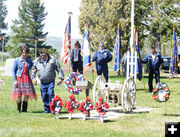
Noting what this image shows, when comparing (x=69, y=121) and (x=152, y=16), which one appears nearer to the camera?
(x=69, y=121)

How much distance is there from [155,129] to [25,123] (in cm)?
275

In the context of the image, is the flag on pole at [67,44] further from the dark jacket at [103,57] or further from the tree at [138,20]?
the tree at [138,20]

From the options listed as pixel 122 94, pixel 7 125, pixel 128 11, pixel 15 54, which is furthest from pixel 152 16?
pixel 15 54

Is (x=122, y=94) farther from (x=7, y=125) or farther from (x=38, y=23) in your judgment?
(x=38, y=23)

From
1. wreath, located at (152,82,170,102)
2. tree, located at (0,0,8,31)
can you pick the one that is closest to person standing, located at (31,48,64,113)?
wreath, located at (152,82,170,102)

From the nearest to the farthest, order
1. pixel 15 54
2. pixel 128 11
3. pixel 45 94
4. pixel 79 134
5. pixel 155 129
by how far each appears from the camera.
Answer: pixel 79 134, pixel 155 129, pixel 45 94, pixel 128 11, pixel 15 54

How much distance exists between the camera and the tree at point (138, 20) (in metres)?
29.4

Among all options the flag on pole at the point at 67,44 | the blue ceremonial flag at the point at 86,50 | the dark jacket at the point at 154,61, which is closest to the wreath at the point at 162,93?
the blue ceremonial flag at the point at 86,50

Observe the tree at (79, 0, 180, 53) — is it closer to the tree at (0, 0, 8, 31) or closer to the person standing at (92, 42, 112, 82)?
the person standing at (92, 42, 112, 82)

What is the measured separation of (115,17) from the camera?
29922mm

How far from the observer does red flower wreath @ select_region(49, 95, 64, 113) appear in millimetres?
8545

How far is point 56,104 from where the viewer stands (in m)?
8.77

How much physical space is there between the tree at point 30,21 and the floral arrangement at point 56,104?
210 ft

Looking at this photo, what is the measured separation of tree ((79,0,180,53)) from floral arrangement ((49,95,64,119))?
21.1 m
